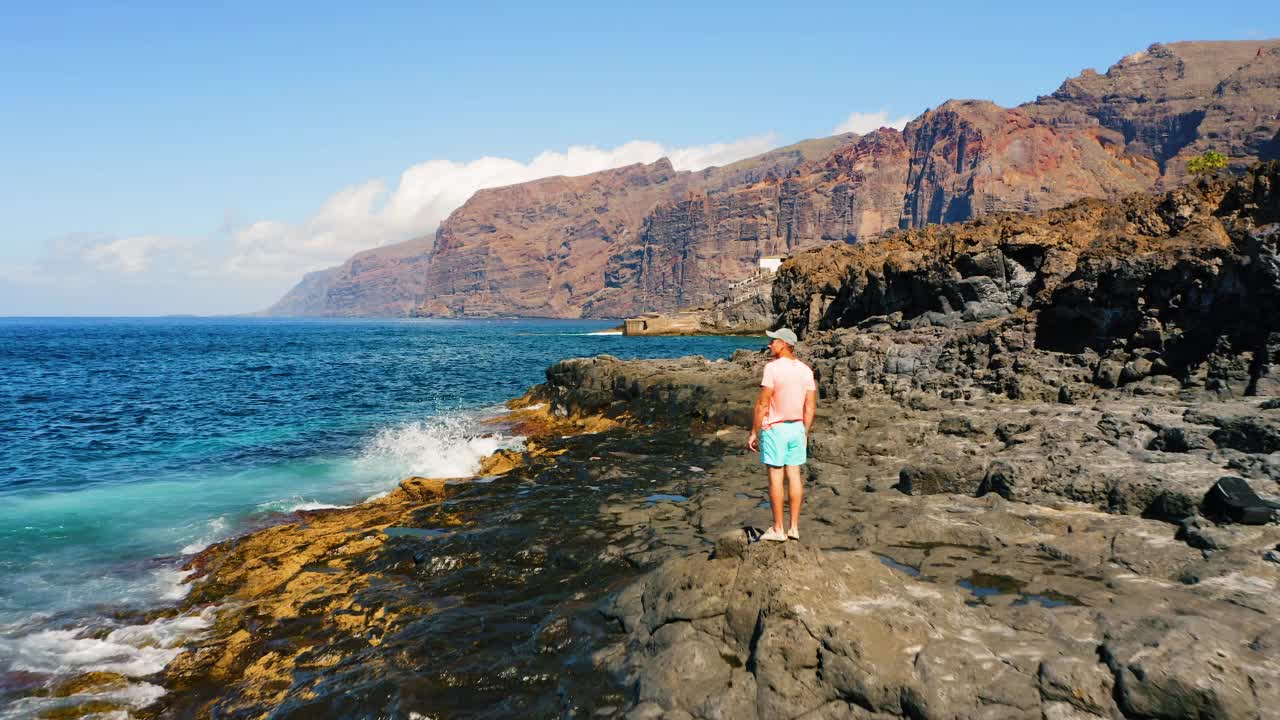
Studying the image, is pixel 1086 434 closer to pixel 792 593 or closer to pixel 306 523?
pixel 792 593

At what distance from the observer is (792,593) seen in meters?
6.09

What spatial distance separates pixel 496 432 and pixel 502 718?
1872 cm

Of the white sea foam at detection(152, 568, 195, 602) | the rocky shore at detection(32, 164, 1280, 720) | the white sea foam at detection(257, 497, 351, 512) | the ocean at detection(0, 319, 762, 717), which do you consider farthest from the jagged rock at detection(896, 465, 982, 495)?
the white sea foam at detection(257, 497, 351, 512)

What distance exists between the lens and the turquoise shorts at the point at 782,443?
24.2 feet

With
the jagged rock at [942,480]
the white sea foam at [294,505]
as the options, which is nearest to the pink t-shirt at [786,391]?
the jagged rock at [942,480]

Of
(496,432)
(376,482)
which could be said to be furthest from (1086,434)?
(496,432)

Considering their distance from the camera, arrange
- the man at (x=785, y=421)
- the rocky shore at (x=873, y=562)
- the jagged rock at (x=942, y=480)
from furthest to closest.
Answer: the jagged rock at (x=942, y=480), the man at (x=785, y=421), the rocky shore at (x=873, y=562)

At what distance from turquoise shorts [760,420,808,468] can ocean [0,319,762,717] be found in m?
6.96

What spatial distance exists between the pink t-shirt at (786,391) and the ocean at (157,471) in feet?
23.6

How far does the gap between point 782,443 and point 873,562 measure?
4.74 ft

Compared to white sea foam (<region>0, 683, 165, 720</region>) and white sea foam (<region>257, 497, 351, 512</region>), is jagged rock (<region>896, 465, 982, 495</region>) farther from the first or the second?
A: white sea foam (<region>257, 497, 351, 512</region>)

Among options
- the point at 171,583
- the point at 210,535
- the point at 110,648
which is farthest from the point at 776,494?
the point at 210,535

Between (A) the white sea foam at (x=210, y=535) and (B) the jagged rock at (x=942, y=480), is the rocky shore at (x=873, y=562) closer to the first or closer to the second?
(B) the jagged rock at (x=942, y=480)

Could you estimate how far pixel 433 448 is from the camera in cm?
2150
